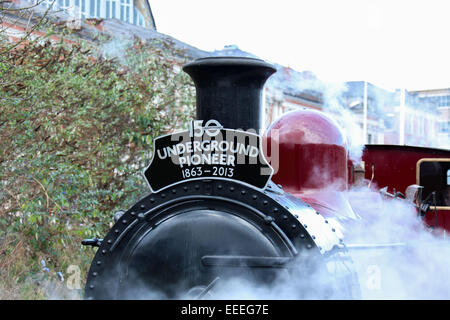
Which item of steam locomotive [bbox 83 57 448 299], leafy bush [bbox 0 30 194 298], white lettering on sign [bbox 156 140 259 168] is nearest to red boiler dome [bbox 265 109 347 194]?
steam locomotive [bbox 83 57 448 299]

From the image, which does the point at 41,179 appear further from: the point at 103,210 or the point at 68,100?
the point at 103,210

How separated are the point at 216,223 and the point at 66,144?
360 centimetres

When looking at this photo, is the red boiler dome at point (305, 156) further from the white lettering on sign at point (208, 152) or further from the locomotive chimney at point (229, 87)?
the white lettering on sign at point (208, 152)

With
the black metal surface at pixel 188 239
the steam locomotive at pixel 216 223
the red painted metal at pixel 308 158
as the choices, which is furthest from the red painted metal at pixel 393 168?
the black metal surface at pixel 188 239

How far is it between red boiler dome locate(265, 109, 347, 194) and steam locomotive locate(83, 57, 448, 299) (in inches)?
31.4

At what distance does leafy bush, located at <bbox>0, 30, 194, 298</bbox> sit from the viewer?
19.0ft

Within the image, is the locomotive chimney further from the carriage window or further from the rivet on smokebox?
the carriage window

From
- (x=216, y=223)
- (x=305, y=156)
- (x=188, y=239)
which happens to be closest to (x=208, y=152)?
(x=216, y=223)

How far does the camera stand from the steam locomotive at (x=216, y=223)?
3.11 m

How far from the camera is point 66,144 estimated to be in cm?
639

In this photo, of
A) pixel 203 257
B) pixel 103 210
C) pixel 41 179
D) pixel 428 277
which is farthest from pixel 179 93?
pixel 203 257

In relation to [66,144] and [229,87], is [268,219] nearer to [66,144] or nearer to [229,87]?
[229,87]

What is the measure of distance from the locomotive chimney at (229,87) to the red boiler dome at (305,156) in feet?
2.75
